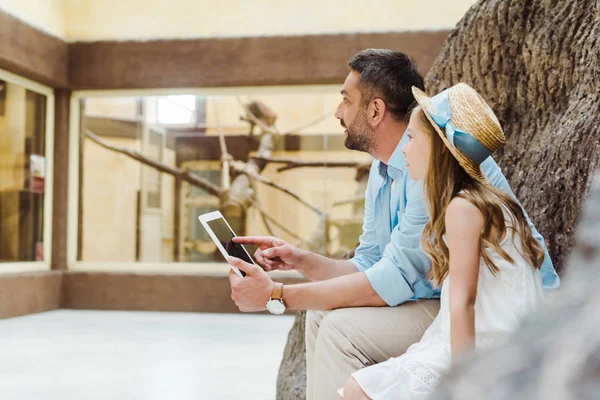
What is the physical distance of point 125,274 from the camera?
9.95 meters

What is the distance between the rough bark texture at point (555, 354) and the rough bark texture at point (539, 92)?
88.2 inches

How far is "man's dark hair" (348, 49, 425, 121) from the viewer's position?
2.91m

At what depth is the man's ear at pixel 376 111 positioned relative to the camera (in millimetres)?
2881

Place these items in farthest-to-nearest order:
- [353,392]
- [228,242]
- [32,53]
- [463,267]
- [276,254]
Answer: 1. [32,53]
2. [276,254]
3. [228,242]
4. [353,392]
5. [463,267]

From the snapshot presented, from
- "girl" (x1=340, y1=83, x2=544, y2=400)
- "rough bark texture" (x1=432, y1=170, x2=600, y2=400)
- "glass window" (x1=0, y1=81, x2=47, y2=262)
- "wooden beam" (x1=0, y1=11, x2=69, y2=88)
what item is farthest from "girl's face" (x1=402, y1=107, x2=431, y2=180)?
"glass window" (x1=0, y1=81, x2=47, y2=262)

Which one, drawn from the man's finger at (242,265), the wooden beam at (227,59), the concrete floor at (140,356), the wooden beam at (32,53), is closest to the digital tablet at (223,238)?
the man's finger at (242,265)

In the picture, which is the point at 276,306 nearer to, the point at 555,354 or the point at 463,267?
the point at 463,267

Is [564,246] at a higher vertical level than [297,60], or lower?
lower

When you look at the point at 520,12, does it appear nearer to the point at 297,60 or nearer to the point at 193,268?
the point at 297,60

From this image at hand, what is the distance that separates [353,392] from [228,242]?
919 mm

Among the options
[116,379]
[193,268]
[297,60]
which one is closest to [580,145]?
[116,379]

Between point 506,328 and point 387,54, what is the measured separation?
140 centimetres

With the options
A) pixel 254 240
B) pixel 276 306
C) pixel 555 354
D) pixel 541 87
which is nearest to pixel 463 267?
pixel 276 306

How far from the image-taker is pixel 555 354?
307 millimetres
